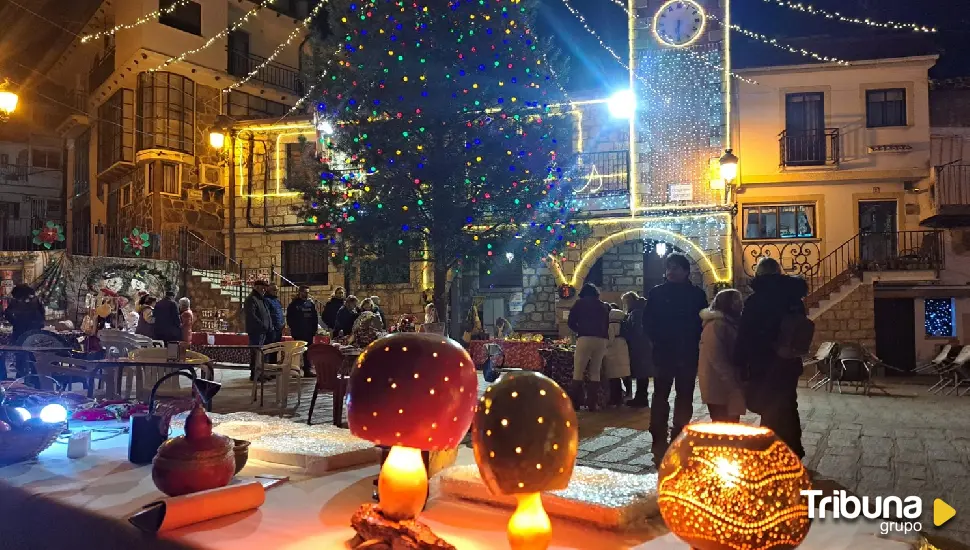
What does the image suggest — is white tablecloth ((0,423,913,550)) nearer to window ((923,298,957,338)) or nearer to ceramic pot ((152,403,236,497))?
ceramic pot ((152,403,236,497))

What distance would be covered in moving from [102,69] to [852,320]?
2113 cm

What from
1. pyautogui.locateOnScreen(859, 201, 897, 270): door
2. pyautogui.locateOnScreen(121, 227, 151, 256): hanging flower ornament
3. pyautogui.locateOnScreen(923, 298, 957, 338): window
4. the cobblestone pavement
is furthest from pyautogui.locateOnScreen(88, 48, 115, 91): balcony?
pyautogui.locateOnScreen(923, 298, 957, 338): window

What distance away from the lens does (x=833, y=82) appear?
15.3 meters

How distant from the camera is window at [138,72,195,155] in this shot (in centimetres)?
1753

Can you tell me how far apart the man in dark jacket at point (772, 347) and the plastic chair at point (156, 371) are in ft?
12.7

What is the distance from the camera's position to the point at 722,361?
15.4 ft

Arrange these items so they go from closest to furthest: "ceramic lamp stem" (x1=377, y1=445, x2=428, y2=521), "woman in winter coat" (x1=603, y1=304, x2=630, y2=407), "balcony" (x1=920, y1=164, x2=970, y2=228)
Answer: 1. "ceramic lamp stem" (x1=377, y1=445, x2=428, y2=521)
2. "woman in winter coat" (x1=603, y1=304, x2=630, y2=407)
3. "balcony" (x1=920, y1=164, x2=970, y2=228)

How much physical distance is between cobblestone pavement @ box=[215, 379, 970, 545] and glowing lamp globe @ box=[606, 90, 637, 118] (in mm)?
7999

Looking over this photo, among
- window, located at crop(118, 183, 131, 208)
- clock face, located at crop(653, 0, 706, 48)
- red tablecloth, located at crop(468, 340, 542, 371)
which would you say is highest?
clock face, located at crop(653, 0, 706, 48)

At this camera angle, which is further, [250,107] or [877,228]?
[250,107]

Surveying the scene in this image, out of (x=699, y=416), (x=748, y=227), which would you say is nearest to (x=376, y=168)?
(x=699, y=416)

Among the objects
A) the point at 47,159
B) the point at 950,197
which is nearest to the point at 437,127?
the point at 950,197

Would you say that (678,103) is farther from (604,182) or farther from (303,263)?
(303,263)

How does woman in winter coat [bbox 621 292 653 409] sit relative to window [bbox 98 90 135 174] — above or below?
below
